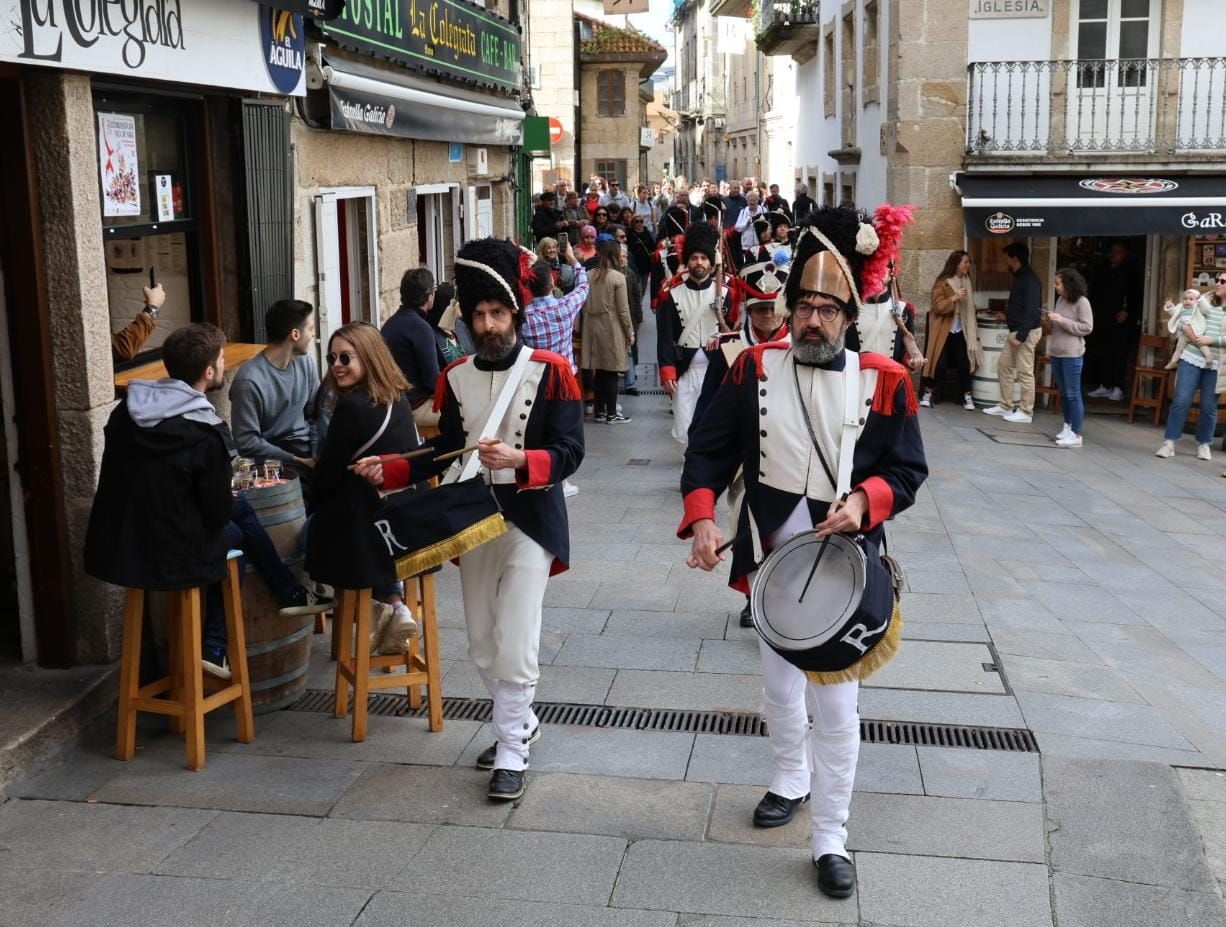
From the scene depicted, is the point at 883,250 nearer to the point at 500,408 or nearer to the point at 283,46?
the point at 500,408

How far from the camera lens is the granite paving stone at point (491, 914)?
4.22 metres

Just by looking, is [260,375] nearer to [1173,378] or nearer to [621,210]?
[1173,378]

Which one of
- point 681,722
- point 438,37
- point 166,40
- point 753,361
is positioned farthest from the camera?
point 438,37

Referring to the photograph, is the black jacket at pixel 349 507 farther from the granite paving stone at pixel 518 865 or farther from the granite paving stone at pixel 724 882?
the granite paving stone at pixel 724 882

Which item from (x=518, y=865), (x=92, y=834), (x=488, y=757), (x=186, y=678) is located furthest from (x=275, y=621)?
(x=518, y=865)

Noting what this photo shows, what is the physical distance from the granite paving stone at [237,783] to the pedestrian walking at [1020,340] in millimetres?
11258

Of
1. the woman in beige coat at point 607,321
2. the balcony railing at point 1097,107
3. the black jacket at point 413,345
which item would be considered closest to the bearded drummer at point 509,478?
the black jacket at point 413,345

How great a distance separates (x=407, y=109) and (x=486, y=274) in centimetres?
670

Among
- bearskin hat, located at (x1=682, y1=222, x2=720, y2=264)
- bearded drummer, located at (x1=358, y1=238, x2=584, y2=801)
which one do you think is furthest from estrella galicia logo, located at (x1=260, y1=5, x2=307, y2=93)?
bearded drummer, located at (x1=358, y1=238, x2=584, y2=801)

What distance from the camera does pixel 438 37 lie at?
42.4 feet

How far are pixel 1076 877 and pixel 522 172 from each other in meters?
16.8

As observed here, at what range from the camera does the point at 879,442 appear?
4.57m

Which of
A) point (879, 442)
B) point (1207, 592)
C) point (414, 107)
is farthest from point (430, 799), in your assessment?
point (414, 107)

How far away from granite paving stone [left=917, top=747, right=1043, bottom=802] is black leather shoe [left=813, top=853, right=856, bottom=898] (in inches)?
32.9
